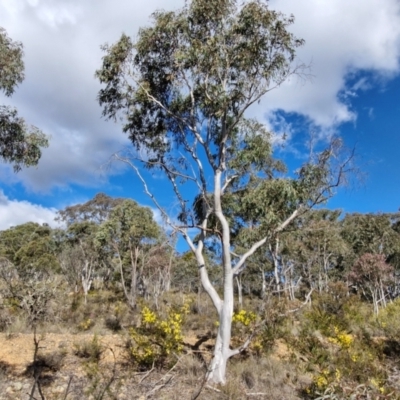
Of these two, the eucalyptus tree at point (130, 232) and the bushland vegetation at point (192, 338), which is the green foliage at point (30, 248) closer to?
the bushland vegetation at point (192, 338)

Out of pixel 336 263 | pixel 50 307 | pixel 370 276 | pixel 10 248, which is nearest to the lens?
pixel 50 307

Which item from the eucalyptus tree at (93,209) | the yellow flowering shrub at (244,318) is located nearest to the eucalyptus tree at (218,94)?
the yellow flowering shrub at (244,318)

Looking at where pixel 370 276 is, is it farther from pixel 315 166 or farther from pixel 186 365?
pixel 186 365

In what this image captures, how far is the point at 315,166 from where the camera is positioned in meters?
7.52

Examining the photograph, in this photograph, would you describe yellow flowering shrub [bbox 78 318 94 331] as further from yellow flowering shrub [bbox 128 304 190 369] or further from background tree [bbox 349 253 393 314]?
background tree [bbox 349 253 393 314]

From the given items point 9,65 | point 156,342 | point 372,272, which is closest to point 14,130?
point 9,65

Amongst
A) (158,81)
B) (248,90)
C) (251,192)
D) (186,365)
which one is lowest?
(186,365)

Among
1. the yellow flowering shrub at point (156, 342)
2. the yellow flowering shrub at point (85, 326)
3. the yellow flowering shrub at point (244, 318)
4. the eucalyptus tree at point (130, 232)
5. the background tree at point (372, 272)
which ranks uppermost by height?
the eucalyptus tree at point (130, 232)

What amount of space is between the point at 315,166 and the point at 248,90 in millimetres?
2252

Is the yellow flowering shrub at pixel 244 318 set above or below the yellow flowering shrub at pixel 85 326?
above

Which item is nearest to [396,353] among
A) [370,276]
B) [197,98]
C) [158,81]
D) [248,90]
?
[248,90]

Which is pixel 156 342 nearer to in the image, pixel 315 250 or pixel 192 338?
pixel 192 338

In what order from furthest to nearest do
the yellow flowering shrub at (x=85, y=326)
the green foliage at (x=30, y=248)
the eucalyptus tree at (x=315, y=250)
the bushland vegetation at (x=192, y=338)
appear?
1. the green foliage at (x=30, y=248)
2. the eucalyptus tree at (x=315, y=250)
3. the yellow flowering shrub at (x=85, y=326)
4. the bushland vegetation at (x=192, y=338)

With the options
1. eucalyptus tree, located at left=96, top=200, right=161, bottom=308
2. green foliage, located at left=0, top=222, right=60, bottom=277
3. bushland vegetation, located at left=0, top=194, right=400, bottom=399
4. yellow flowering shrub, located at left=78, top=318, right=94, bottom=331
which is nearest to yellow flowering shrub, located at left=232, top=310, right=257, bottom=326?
bushland vegetation, located at left=0, top=194, right=400, bottom=399
